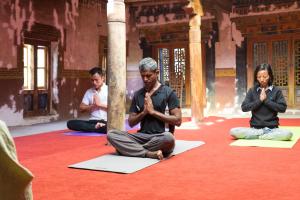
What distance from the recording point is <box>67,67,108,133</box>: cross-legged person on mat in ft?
21.2

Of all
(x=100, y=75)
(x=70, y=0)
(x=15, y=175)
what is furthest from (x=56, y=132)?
(x=15, y=175)

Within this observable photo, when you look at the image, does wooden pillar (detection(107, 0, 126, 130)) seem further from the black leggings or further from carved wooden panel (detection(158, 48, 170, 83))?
carved wooden panel (detection(158, 48, 170, 83))

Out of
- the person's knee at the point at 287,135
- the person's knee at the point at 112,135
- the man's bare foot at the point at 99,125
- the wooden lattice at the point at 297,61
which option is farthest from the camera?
the wooden lattice at the point at 297,61

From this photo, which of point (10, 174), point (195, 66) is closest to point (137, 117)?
point (10, 174)

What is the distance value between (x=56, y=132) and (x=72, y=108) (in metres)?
2.71

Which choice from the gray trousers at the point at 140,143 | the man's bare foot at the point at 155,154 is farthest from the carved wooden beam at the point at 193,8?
the man's bare foot at the point at 155,154

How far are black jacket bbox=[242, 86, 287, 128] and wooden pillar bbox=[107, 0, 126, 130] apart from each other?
5.21ft

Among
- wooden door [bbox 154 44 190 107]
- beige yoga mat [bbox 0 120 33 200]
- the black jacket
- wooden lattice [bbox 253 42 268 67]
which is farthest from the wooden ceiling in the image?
beige yoga mat [bbox 0 120 33 200]

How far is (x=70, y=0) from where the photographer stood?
31.7ft

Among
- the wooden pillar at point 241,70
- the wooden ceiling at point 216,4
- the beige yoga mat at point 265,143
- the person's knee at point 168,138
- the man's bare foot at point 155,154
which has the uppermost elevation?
the wooden ceiling at point 216,4

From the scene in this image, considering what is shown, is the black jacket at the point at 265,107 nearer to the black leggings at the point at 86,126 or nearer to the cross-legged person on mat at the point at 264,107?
the cross-legged person on mat at the point at 264,107

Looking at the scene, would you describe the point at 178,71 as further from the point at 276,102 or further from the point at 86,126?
the point at 276,102

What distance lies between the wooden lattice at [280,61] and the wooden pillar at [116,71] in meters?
6.15

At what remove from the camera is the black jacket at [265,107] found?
17.2 feet
